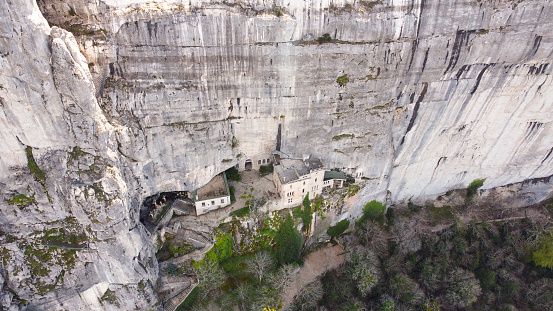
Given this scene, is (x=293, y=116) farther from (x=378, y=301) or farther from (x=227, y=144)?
(x=378, y=301)

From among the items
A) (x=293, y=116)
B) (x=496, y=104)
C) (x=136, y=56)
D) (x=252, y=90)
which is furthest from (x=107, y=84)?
(x=496, y=104)

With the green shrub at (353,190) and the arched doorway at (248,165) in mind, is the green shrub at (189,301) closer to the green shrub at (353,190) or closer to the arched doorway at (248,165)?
the arched doorway at (248,165)

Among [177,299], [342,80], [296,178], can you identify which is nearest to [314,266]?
[296,178]

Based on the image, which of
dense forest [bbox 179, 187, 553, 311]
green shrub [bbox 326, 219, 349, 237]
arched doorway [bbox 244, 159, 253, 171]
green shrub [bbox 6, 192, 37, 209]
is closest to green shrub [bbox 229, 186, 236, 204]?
dense forest [bbox 179, 187, 553, 311]

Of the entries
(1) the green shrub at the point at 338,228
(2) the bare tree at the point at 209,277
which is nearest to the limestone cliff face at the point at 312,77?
(1) the green shrub at the point at 338,228

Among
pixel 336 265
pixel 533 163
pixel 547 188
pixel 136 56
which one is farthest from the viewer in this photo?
pixel 547 188

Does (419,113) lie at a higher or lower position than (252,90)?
lower

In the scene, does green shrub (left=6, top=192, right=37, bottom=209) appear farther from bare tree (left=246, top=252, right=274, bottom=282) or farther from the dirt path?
the dirt path

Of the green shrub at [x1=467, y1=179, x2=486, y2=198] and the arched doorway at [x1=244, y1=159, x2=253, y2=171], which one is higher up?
the arched doorway at [x1=244, y1=159, x2=253, y2=171]
